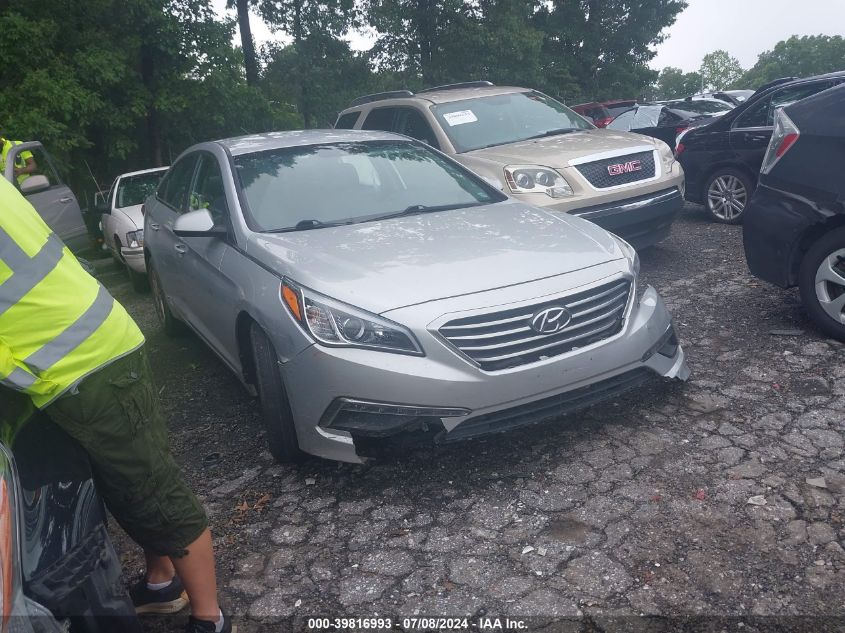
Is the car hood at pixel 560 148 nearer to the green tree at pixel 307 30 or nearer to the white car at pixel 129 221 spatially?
the white car at pixel 129 221

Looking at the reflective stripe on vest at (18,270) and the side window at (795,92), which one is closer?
the reflective stripe on vest at (18,270)

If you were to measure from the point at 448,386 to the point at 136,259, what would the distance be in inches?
258

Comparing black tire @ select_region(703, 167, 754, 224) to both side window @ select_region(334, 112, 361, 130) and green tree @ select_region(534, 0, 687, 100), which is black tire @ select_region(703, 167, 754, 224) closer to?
side window @ select_region(334, 112, 361, 130)

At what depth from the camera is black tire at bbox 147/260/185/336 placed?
6.00 m

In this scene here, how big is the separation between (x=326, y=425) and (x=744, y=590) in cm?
173

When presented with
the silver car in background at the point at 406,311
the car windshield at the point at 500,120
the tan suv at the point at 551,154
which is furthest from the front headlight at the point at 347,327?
the car windshield at the point at 500,120

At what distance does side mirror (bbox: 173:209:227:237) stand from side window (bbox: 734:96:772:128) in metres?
5.94

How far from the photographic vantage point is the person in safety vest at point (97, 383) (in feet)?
6.44

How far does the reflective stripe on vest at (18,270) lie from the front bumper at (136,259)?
22.6ft

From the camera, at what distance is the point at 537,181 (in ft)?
20.4

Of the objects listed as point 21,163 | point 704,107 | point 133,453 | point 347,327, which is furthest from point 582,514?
point 704,107

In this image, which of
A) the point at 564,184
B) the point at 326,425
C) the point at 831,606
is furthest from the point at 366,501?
the point at 564,184

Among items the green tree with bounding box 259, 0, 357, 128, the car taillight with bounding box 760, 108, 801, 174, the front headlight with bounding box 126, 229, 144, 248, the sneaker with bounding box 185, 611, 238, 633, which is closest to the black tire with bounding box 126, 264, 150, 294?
the front headlight with bounding box 126, 229, 144, 248

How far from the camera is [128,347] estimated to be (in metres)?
2.26
